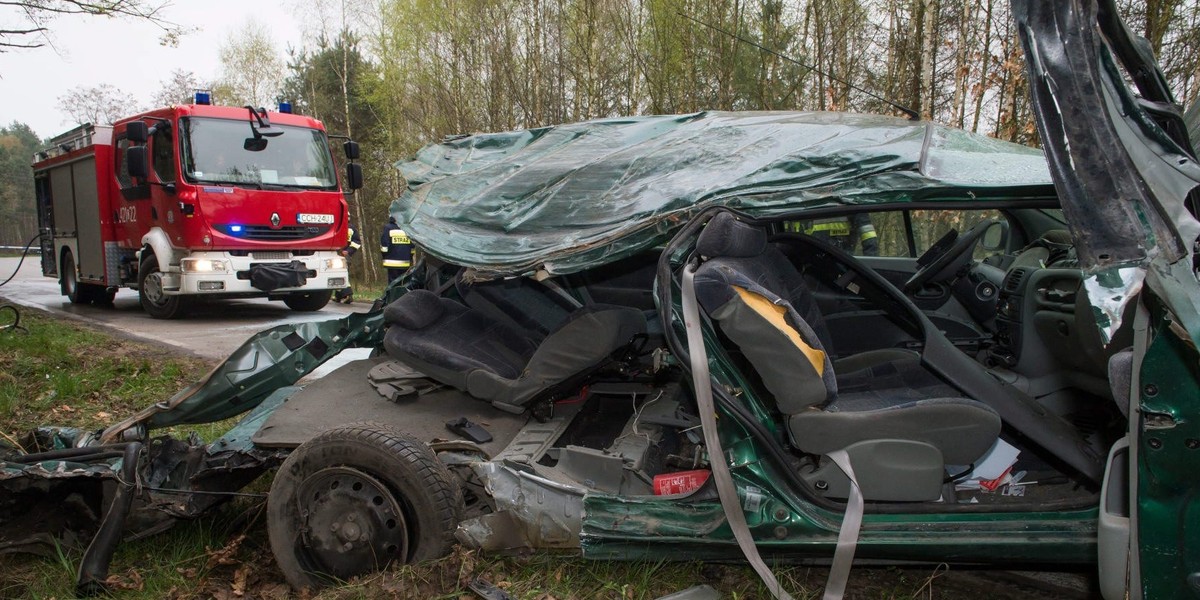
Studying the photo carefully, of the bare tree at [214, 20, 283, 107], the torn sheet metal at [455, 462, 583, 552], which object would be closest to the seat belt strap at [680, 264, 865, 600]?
the torn sheet metal at [455, 462, 583, 552]

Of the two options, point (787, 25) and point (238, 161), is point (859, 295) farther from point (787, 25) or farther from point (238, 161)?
point (787, 25)

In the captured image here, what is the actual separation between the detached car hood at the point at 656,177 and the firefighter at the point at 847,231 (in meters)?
0.80

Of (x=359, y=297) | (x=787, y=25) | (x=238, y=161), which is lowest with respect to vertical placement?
(x=359, y=297)

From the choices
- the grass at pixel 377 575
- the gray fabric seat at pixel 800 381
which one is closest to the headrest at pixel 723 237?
the gray fabric seat at pixel 800 381

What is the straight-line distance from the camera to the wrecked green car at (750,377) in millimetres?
1923

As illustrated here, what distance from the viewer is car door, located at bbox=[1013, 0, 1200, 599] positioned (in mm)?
1825

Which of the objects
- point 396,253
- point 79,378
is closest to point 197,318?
point 396,253

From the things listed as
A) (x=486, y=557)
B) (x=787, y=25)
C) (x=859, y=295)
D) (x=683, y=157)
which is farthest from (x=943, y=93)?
(x=486, y=557)

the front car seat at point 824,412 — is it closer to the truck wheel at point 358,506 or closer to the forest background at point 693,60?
the truck wheel at point 358,506

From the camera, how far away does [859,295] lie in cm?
366

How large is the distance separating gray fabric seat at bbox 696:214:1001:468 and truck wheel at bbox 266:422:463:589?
3.94 ft

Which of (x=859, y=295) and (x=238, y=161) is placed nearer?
(x=859, y=295)

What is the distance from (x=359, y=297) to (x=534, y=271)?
12002 mm

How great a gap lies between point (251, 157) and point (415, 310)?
7.35 m
